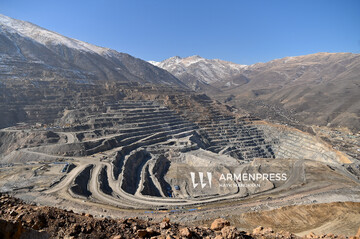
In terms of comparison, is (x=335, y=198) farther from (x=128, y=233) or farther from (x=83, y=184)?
(x=83, y=184)

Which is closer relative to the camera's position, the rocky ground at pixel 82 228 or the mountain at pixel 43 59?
the rocky ground at pixel 82 228

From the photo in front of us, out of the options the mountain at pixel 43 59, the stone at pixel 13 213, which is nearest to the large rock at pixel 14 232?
the stone at pixel 13 213

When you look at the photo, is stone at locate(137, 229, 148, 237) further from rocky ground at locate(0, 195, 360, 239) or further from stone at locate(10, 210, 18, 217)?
stone at locate(10, 210, 18, 217)

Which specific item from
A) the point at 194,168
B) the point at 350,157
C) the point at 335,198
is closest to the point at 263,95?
the point at 350,157

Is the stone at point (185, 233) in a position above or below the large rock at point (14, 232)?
below

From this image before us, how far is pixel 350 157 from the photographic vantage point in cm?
5678

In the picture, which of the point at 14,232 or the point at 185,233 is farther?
the point at 185,233

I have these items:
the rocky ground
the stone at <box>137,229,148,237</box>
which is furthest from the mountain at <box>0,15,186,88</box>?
the stone at <box>137,229,148,237</box>

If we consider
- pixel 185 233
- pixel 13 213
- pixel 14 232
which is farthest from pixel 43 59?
pixel 185 233

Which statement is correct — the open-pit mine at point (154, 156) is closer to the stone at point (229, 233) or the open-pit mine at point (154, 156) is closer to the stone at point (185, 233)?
the stone at point (229, 233)

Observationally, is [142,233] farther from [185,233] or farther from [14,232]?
[14,232]

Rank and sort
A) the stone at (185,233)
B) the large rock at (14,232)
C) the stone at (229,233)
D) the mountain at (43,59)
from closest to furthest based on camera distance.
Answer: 1. the large rock at (14,232)
2. the stone at (185,233)
3. the stone at (229,233)
4. the mountain at (43,59)

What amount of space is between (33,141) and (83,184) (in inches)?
1091

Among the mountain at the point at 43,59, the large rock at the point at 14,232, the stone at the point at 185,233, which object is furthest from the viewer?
the mountain at the point at 43,59
